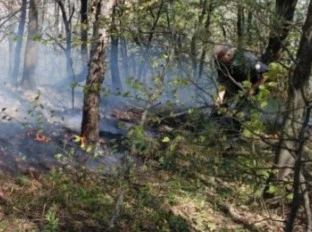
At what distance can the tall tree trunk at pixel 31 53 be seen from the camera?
13.8 metres

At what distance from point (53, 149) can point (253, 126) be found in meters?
4.54

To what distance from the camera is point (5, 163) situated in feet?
20.0

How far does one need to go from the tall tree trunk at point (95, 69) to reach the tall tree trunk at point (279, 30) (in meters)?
3.33

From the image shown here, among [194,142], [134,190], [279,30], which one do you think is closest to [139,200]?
[134,190]

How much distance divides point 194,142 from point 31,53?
466 inches

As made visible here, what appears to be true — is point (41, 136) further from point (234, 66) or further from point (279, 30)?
point (279, 30)

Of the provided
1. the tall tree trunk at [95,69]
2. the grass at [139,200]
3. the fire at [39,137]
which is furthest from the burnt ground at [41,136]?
the grass at [139,200]

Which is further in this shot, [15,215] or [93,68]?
[93,68]

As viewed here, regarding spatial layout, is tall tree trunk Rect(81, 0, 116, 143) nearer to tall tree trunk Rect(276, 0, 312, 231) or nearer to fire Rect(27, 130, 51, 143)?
fire Rect(27, 130, 51, 143)

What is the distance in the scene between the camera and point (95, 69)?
710cm

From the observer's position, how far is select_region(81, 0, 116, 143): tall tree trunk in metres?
6.93

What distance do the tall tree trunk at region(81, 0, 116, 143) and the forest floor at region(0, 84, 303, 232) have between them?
412mm

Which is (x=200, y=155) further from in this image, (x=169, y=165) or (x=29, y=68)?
(x=29, y=68)

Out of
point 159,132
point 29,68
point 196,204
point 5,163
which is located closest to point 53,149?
point 5,163
